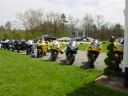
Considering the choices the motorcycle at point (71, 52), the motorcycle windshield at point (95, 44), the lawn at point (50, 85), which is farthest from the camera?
the motorcycle at point (71, 52)

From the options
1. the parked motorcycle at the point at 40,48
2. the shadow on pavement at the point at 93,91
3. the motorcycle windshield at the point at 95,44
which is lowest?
the shadow on pavement at the point at 93,91

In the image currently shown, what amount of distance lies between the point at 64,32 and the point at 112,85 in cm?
8962

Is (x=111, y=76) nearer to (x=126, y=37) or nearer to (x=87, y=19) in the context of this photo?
(x=126, y=37)

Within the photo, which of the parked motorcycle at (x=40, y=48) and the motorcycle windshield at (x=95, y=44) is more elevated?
the motorcycle windshield at (x=95, y=44)

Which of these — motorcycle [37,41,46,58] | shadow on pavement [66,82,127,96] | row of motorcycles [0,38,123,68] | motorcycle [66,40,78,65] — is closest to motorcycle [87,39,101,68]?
row of motorcycles [0,38,123,68]

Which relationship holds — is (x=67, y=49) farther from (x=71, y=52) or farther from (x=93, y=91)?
(x=93, y=91)

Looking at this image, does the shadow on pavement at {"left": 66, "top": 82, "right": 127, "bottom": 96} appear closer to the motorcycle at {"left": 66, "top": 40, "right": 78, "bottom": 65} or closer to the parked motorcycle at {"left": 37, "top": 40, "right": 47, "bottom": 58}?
the motorcycle at {"left": 66, "top": 40, "right": 78, "bottom": 65}

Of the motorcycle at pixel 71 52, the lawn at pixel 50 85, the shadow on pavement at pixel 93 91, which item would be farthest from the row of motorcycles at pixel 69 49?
the shadow on pavement at pixel 93 91

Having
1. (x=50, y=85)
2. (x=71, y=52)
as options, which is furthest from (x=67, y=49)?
(x=50, y=85)

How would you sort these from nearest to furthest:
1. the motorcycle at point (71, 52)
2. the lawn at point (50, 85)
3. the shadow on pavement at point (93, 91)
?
the shadow on pavement at point (93, 91) < the lawn at point (50, 85) < the motorcycle at point (71, 52)

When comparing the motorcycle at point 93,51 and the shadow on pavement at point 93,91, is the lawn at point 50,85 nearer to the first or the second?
the shadow on pavement at point 93,91

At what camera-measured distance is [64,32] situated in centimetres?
10012

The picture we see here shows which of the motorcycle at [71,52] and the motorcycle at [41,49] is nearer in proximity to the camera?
the motorcycle at [71,52]

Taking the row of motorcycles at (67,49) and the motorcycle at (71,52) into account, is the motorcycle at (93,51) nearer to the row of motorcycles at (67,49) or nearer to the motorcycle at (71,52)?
the row of motorcycles at (67,49)
